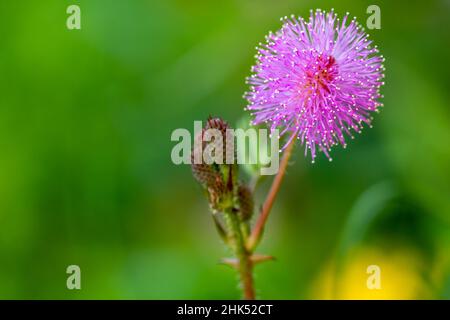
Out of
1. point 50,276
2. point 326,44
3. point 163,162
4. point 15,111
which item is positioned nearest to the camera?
point 326,44

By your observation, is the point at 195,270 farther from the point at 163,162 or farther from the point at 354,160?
the point at 354,160

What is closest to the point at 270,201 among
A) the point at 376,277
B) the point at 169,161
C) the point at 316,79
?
the point at 316,79

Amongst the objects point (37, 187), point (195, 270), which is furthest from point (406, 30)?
point (37, 187)

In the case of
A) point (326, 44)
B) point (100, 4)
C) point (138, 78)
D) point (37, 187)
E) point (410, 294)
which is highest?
point (100, 4)

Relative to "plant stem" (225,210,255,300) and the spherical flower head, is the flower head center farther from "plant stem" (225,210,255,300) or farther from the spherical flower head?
"plant stem" (225,210,255,300)

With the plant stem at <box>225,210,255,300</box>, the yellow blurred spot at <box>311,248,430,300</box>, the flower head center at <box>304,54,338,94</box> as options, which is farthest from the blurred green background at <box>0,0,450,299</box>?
the flower head center at <box>304,54,338,94</box>

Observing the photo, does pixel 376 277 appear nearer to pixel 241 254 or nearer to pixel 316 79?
pixel 241 254
